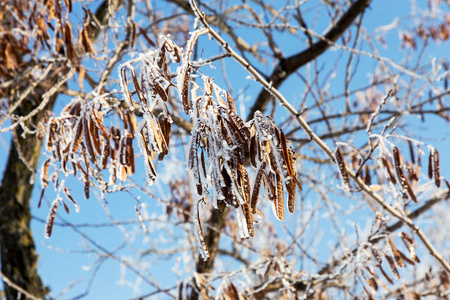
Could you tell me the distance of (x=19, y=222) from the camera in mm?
3785

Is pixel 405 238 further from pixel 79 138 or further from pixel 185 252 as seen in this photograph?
pixel 185 252

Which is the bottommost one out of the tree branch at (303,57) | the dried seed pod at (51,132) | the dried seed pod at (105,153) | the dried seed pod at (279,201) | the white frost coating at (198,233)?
the white frost coating at (198,233)

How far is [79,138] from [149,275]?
1564 mm

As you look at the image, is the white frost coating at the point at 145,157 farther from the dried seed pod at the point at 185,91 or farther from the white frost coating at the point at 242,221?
the white frost coating at the point at 242,221

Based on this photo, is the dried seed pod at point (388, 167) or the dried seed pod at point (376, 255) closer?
the dried seed pod at point (388, 167)

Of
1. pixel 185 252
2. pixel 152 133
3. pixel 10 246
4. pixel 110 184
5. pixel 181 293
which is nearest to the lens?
pixel 152 133

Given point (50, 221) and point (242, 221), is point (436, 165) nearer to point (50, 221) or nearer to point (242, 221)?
point (242, 221)

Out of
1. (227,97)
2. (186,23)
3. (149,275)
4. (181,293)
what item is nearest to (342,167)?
(227,97)

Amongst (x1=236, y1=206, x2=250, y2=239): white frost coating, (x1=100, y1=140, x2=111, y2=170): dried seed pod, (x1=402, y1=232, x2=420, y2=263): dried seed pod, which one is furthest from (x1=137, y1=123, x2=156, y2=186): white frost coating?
(x1=402, y1=232, x2=420, y2=263): dried seed pod

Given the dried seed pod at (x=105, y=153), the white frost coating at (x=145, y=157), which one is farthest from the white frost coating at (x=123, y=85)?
the dried seed pod at (x=105, y=153)

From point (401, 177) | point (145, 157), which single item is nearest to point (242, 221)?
point (145, 157)

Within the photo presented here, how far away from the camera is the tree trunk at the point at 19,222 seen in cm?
355

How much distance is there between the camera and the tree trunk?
11.7 ft

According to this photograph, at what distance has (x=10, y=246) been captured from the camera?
3670mm
